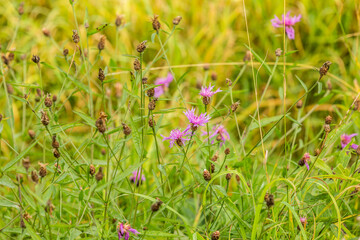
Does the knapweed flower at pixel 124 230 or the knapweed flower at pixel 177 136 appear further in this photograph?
the knapweed flower at pixel 177 136

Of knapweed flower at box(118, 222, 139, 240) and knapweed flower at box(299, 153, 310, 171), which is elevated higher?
knapweed flower at box(299, 153, 310, 171)

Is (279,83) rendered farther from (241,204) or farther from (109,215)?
(109,215)

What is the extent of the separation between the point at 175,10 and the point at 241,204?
185 cm

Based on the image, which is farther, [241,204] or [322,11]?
[322,11]

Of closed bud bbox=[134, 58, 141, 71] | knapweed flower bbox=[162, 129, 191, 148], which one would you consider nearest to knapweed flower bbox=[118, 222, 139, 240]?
knapweed flower bbox=[162, 129, 191, 148]

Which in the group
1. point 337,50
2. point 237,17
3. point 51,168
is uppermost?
point 237,17

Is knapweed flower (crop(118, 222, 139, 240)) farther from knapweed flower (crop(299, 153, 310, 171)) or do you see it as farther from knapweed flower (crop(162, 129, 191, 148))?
knapweed flower (crop(299, 153, 310, 171))

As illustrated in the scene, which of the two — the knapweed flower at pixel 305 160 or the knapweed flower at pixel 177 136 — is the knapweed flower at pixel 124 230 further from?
the knapweed flower at pixel 305 160

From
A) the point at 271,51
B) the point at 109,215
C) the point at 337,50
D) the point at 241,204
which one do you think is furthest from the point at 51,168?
the point at 337,50

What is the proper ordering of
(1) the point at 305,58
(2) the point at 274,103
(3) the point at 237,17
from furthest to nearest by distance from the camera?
(3) the point at 237,17, (1) the point at 305,58, (2) the point at 274,103

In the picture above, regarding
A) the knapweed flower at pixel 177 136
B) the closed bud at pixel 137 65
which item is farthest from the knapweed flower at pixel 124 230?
the closed bud at pixel 137 65

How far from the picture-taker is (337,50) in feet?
7.88

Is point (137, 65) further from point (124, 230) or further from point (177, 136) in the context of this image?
point (124, 230)

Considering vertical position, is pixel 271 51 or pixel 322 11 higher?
pixel 322 11
